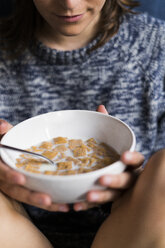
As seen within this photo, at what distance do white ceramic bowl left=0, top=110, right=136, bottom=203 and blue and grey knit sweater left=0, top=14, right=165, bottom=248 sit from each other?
0.25 m

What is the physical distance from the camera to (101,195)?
553 mm

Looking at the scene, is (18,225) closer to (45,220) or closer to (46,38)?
(45,220)

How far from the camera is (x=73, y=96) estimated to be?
99 cm

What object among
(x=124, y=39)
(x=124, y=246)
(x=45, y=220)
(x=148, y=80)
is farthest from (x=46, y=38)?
(x=124, y=246)

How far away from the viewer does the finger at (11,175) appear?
20.6 inches

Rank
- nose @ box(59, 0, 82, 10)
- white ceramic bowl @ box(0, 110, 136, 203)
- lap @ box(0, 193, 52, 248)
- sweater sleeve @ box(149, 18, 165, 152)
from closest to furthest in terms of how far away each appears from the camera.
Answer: white ceramic bowl @ box(0, 110, 136, 203)
lap @ box(0, 193, 52, 248)
nose @ box(59, 0, 82, 10)
sweater sleeve @ box(149, 18, 165, 152)

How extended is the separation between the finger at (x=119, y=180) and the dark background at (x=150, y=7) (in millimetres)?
629

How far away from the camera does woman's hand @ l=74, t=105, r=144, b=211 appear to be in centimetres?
53

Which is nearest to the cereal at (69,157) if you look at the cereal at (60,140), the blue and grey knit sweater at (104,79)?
the cereal at (60,140)

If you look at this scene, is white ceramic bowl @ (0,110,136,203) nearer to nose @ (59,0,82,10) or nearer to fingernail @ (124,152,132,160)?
fingernail @ (124,152,132,160)

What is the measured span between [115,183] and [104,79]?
1.61 ft

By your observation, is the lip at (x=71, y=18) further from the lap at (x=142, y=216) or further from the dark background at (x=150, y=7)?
the lap at (x=142, y=216)

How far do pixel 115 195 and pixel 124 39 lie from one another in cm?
55

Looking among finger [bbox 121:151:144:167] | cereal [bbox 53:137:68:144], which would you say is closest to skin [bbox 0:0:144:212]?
finger [bbox 121:151:144:167]
